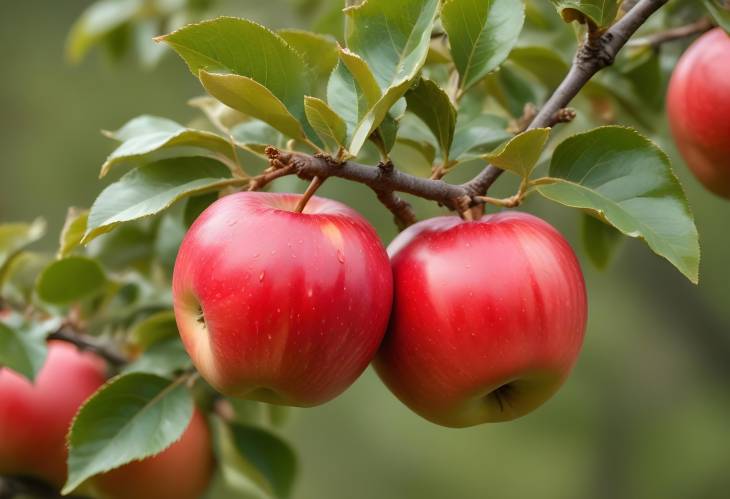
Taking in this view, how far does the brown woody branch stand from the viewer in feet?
2.53

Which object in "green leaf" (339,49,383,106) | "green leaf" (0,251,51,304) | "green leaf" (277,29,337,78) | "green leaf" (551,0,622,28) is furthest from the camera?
"green leaf" (0,251,51,304)

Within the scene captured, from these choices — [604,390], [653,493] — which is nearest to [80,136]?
[604,390]

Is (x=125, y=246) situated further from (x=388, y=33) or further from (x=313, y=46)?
(x=388, y=33)

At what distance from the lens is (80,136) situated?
12.7ft

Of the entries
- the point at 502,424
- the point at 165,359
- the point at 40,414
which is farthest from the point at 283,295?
the point at 502,424

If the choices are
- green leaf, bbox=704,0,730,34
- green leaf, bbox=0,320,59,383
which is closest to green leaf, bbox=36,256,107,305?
green leaf, bbox=0,320,59,383

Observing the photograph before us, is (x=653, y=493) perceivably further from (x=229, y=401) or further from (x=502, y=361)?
(x=502, y=361)

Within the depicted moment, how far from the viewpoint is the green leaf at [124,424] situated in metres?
0.94

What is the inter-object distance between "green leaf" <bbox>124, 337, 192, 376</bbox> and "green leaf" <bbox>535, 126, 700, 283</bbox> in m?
0.52

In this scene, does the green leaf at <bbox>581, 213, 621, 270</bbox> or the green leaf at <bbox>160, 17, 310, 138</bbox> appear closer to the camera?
the green leaf at <bbox>160, 17, 310, 138</bbox>

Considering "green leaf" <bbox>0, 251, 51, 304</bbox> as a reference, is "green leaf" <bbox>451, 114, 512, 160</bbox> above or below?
above

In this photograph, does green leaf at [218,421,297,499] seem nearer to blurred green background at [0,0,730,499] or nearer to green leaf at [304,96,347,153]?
green leaf at [304,96,347,153]

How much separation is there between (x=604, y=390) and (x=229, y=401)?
2.80 m

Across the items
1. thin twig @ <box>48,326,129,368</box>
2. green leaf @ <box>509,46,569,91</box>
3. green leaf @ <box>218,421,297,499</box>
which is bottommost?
green leaf @ <box>218,421,297,499</box>
